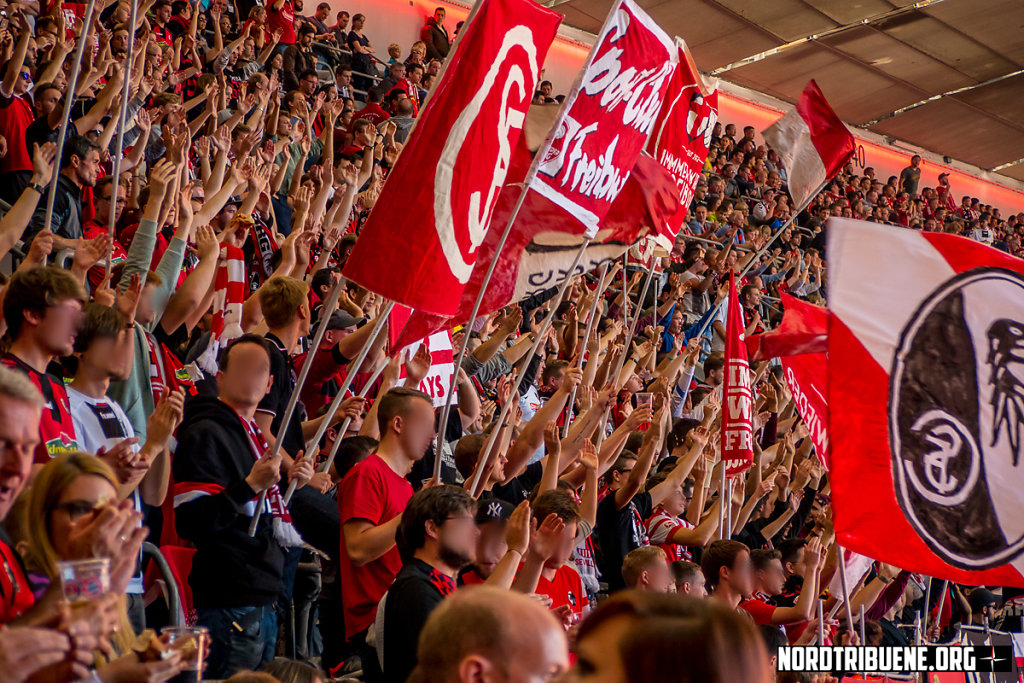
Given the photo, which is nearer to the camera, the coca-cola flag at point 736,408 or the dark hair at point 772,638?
the dark hair at point 772,638

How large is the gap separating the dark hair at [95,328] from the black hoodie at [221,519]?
0.36 metres

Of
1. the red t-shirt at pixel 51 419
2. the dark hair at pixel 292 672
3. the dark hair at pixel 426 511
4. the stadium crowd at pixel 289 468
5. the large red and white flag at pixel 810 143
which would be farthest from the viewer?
the large red and white flag at pixel 810 143

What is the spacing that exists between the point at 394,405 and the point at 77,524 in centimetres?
200

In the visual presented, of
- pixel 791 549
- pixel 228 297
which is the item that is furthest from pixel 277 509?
pixel 791 549

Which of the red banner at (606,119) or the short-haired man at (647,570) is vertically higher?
the red banner at (606,119)

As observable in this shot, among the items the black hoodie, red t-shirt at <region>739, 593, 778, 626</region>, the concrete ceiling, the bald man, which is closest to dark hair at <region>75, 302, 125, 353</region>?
the black hoodie

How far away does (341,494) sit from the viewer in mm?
3857

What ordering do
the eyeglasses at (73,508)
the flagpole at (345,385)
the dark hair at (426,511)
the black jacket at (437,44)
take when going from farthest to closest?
1. the black jacket at (437,44)
2. the flagpole at (345,385)
3. the dark hair at (426,511)
4. the eyeglasses at (73,508)

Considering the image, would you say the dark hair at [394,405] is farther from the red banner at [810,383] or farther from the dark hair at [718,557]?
the red banner at [810,383]

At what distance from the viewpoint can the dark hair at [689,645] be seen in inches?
52.2

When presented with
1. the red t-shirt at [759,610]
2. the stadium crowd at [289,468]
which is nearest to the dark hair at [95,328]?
the stadium crowd at [289,468]

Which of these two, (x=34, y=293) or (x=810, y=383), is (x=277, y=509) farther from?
(x=810, y=383)

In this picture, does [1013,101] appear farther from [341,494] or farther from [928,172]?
[341,494]

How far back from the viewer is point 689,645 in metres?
1.34
